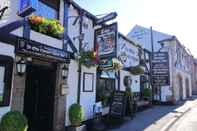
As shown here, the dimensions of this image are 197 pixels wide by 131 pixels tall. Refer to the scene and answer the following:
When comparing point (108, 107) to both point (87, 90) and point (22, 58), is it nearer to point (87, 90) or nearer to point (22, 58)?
point (87, 90)

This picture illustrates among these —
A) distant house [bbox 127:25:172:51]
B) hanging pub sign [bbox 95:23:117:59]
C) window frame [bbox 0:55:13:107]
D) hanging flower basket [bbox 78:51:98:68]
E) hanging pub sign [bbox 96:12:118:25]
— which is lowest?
window frame [bbox 0:55:13:107]

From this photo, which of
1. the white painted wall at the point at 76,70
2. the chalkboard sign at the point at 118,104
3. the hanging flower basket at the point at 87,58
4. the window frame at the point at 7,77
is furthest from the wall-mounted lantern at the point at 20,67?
the chalkboard sign at the point at 118,104

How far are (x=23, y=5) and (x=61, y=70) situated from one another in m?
2.87

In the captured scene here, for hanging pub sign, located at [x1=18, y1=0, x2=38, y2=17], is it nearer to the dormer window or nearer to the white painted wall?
the dormer window

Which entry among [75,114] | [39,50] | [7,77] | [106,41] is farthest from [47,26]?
[75,114]

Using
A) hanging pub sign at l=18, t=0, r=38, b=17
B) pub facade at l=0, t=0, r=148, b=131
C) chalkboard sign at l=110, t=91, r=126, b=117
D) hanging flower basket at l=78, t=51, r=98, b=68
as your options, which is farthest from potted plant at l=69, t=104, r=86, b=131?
hanging pub sign at l=18, t=0, r=38, b=17

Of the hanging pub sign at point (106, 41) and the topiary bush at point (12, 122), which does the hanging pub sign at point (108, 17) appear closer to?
the hanging pub sign at point (106, 41)

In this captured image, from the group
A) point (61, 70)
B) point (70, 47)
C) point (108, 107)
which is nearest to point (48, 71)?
point (61, 70)

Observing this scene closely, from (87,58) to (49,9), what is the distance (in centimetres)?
240

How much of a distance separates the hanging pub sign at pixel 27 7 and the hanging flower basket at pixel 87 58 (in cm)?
319

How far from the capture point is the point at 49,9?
26.8 ft

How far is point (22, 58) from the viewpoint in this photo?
675 centimetres

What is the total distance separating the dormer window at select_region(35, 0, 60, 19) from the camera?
784 centimetres

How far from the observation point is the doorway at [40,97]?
7.77 m
